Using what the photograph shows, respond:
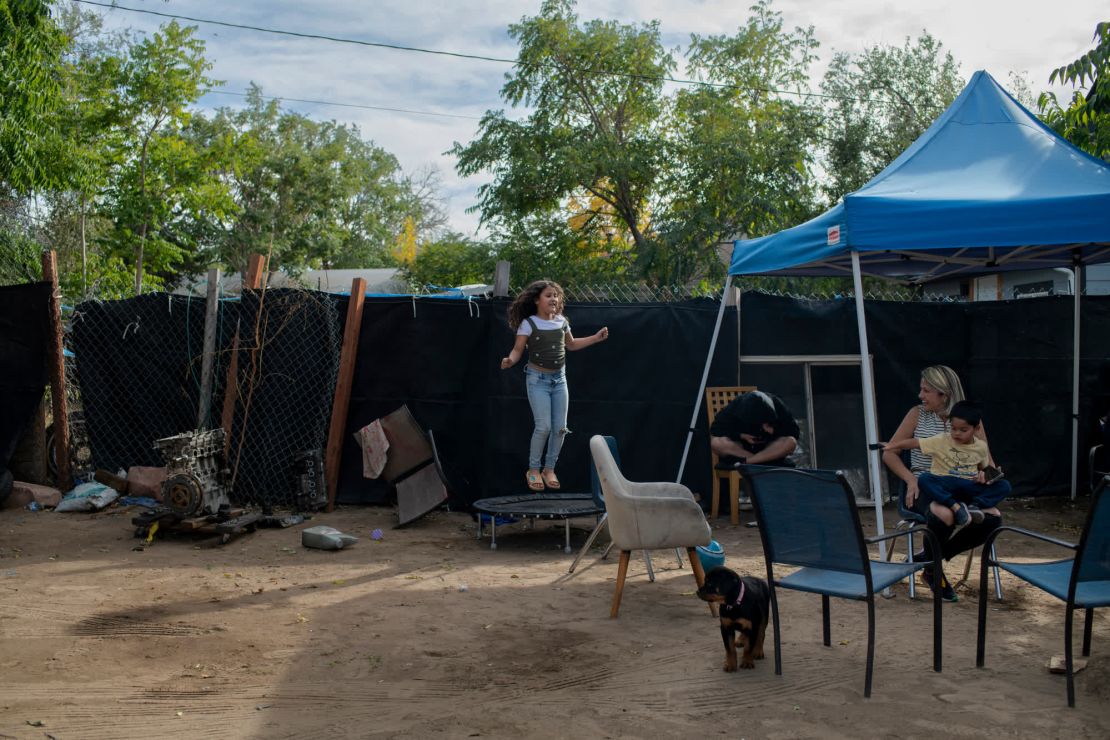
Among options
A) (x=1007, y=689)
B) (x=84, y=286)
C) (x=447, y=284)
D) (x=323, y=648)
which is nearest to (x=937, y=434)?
(x=1007, y=689)

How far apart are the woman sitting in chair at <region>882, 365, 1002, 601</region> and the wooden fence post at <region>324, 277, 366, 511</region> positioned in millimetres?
4979

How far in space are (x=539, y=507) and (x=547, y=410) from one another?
2.79ft

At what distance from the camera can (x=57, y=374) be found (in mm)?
8859

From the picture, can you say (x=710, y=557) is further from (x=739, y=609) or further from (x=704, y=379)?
(x=704, y=379)

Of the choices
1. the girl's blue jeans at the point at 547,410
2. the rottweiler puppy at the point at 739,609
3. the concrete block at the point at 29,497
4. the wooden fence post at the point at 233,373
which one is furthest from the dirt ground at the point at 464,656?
the wooden fence post at the point at 233,373

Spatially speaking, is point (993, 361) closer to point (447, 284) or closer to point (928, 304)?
point (928, 304)

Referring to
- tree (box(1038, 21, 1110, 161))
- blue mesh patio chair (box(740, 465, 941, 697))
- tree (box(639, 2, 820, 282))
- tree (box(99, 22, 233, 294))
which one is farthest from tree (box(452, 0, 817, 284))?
blue mesh patio chair (box(740, 465, 941, 697))

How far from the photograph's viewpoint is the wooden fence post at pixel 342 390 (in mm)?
8734

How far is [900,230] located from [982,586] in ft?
9.26

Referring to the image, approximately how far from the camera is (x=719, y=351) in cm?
881

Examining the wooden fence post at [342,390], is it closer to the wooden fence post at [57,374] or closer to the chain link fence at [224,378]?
the chain link fence at [224,378]

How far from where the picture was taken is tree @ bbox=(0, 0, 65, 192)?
9.37m

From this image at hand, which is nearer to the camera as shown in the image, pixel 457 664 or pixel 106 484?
pixel 457 664

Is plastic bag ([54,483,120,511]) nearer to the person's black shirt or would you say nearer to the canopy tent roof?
the person's black shirt
